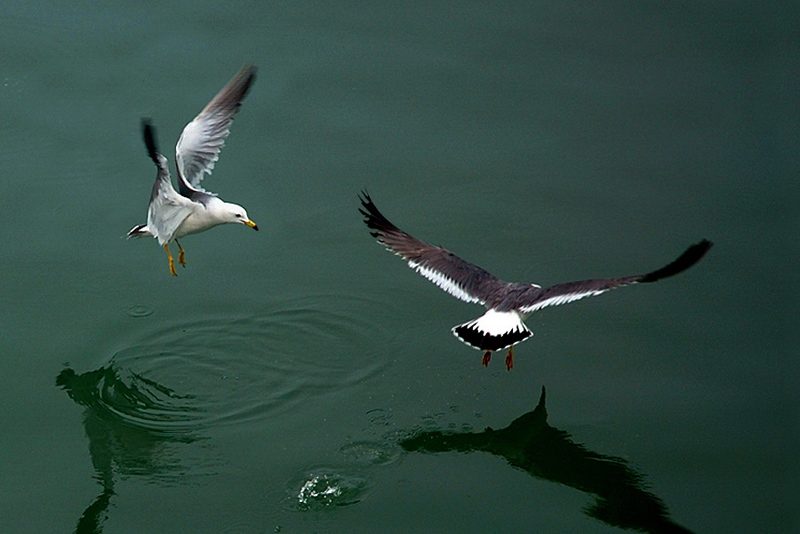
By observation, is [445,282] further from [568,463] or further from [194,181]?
[194,181]

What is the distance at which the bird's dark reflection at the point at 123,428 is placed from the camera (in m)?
5.14

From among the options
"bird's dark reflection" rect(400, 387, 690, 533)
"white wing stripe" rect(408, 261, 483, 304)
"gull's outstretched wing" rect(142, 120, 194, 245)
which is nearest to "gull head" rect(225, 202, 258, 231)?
"gull's outstretched wing" rect(142, 120, 194, 245)

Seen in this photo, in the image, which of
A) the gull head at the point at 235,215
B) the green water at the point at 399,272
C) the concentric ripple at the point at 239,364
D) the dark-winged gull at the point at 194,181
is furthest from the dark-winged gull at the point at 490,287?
the dark-winged gull at the point at 194,181

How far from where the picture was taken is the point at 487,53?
8.34m

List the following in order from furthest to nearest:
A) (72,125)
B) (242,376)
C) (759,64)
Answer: (759,64), (72,125), (242,376)

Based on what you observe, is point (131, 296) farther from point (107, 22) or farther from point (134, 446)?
point (107, 22)

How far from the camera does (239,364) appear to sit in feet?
19.3

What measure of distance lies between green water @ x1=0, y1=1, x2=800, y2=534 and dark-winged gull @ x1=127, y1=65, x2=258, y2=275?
37 cm

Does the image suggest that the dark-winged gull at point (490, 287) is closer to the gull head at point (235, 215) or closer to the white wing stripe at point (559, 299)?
the white wing stripe at point (559, 299)

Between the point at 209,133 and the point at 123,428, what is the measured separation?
2207mm

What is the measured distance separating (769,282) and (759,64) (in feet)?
8.27

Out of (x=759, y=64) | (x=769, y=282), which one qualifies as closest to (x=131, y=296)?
(x=769, y=282)

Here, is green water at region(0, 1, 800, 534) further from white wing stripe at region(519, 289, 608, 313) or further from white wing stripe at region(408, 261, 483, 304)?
white wing stripe at region(519, 289, 608, 313)

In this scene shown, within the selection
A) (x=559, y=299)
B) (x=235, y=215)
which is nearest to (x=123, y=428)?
(x=235, y=215)
